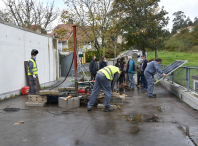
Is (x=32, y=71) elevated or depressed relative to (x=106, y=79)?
elevated

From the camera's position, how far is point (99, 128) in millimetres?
4785

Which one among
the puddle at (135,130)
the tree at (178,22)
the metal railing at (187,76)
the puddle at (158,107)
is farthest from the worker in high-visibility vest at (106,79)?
the tree at (178,22)

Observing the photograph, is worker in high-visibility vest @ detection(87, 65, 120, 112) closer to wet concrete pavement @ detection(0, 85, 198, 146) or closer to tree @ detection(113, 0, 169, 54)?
wet concrete pavement @ detection(0, 85, 198, 146)

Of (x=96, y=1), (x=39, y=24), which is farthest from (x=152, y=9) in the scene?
(x=39, y=24)

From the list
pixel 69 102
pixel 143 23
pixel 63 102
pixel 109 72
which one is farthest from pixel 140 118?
pixel 143 23

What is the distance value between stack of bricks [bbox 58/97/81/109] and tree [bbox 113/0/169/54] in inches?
556

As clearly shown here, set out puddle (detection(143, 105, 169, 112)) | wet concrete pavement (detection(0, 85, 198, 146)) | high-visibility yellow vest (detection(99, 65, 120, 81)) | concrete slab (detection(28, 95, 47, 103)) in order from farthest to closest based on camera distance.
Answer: concrete slab (detection(28, 95, 47, 103)), puddle (detection(143, 105, 169, 112)), high-visibility yellow vest (detection(99, 65, 120, 81)), wet concrete pavement (detection(0, 85, 198, 146))

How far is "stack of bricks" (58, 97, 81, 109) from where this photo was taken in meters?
6.89

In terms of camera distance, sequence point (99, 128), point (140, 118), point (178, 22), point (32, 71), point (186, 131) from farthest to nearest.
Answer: point (178, 22)
point (32, 71)
point (140, 118)
point (99, 128)
point (186, 131)

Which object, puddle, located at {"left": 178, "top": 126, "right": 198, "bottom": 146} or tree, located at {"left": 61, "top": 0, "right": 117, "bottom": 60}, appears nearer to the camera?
puddle, located at {"left": 178, "top": 126, "right": 198, "bottom": 146}

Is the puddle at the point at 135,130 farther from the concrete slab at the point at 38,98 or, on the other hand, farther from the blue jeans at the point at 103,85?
the concrete slab at the point at 38,98

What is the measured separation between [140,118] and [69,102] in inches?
98.7

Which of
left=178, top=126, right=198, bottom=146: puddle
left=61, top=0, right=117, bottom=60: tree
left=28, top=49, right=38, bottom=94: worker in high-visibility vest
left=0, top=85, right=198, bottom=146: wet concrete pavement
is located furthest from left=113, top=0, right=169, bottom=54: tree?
Result: left=178, top=126, right=198, bottom=146: puddle

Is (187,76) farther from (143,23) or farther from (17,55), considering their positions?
(143,23)
